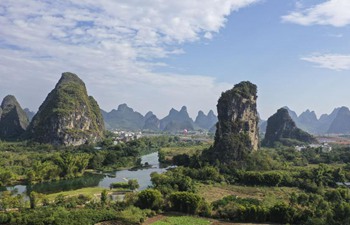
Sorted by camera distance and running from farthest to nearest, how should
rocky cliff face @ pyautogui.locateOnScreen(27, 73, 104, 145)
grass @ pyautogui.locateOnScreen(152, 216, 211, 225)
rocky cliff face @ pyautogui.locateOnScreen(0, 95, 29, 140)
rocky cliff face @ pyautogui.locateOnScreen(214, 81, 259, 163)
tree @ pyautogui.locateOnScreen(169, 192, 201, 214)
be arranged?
rocky cliff face @ pyautogui.locateOnScreen(0, 95, 29, 140), rocky cliff face @ pyautogui.locateOnScreen(27, 73, 104, 145), rocky cliff face @ pyautogui.locateOnScreen(214, 81, 259, 163), tree @ pyautogui.locateOnScreen(169, 192, 201, 214), grass @ pyautogui.locateOnScreen(152, 216, 211, 225)

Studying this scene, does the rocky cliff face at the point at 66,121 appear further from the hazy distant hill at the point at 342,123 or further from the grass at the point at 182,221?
the hazy distant hill at the point at 342,123

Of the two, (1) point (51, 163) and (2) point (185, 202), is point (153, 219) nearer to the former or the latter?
(2) point (185, 202)

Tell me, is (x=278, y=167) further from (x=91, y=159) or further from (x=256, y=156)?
(x=91, y=159)

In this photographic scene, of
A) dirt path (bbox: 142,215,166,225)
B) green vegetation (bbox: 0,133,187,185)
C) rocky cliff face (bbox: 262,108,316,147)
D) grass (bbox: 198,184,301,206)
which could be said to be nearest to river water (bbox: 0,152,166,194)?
green vegetation (bbox: 0,133,187,185)

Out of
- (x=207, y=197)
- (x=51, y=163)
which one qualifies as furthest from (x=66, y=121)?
(x=207, y=197)

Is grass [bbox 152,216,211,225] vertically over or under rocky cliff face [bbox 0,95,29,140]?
under

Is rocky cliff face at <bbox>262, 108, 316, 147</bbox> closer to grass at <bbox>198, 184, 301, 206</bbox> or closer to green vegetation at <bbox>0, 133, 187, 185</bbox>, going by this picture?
green vegetation at <bbox>0, 133, 187, 185</bbox>

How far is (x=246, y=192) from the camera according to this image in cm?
4088

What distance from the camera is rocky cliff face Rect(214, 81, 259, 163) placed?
5575 centimetres

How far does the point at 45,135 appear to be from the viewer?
8625cm

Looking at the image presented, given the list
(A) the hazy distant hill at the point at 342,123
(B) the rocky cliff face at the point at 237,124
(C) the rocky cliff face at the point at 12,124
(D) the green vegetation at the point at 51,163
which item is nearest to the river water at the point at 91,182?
(D) the green vegetation at the point at 51,163

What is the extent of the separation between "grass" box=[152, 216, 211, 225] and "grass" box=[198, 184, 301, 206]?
7111 millimetres

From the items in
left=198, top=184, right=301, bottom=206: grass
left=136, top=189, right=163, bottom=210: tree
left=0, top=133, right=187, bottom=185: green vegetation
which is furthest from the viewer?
left=0, top=133, right=187, bottom=185: green vegetation

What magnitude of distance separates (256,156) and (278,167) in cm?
359
